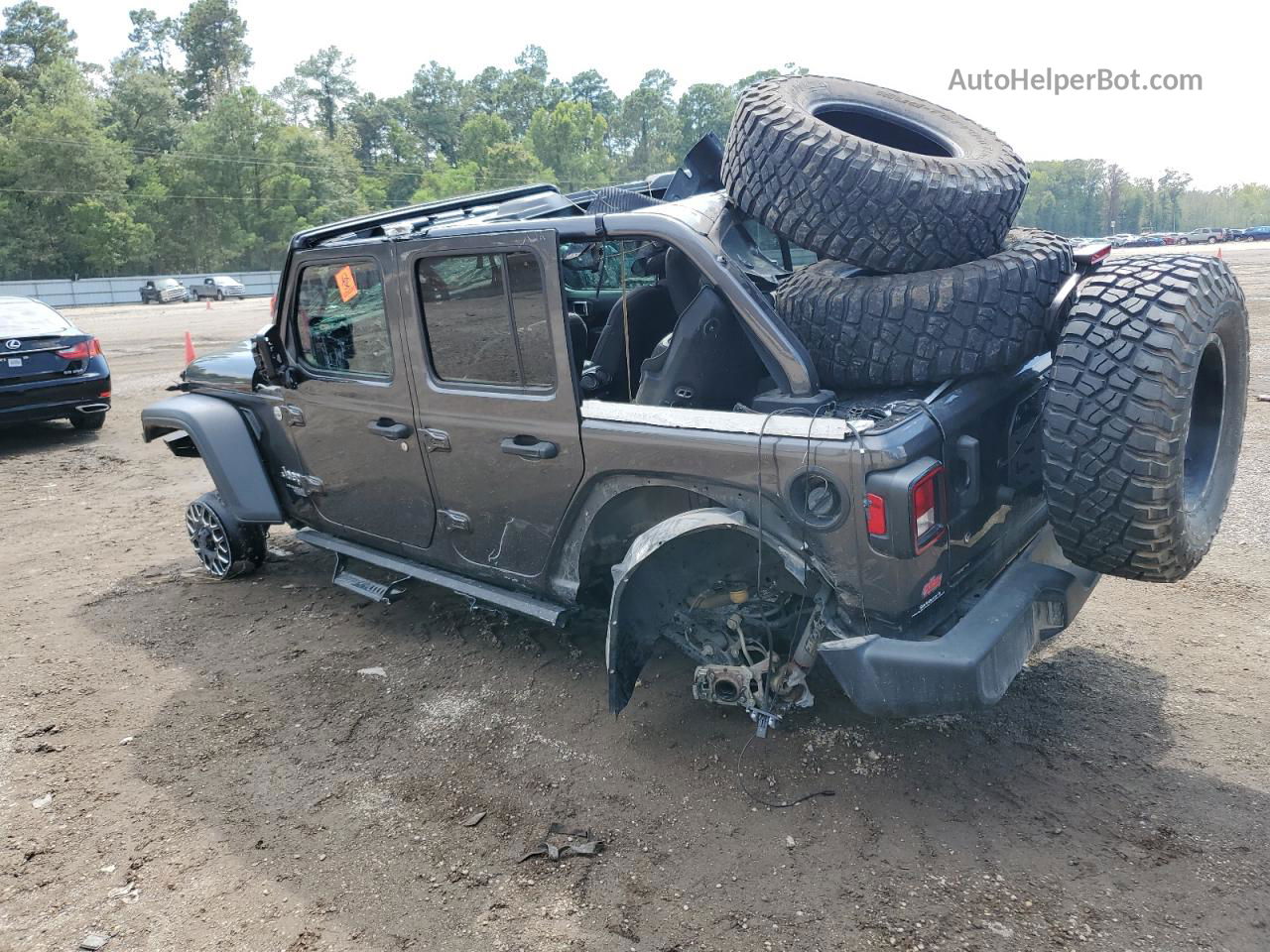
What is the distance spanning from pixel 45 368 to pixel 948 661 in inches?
376

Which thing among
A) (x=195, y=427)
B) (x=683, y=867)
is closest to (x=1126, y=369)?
(x=683, y=867)

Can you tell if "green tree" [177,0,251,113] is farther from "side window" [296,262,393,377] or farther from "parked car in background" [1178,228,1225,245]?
"side window" [296,262,393,377]

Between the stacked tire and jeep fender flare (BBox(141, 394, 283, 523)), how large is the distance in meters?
3.07

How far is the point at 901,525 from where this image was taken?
266 cm

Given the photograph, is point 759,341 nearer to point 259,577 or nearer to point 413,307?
point 413,307

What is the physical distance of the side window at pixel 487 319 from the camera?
351 centimetres

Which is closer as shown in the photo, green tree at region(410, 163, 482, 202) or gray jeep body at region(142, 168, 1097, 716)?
gray jeep body at region(142, 168, 1097, 716)

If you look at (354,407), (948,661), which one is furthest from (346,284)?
(948,661)

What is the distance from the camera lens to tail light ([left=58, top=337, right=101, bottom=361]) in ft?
30.7

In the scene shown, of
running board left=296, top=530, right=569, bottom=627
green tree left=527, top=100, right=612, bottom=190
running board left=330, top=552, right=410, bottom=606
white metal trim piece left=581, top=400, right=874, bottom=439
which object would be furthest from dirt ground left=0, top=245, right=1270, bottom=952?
green tree left=527, top=100, right=612, bottom=190

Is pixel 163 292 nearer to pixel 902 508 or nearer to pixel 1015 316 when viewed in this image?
pixel 1015 316

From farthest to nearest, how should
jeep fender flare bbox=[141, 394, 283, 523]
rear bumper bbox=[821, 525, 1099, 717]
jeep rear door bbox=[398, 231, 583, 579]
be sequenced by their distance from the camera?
jeep fender flare bbox=[141, 394, 283, 523]
jeep rear door bbox=[398, 231, 583, 579]
rear bumper bbox=[821, 525, 1099, 717]

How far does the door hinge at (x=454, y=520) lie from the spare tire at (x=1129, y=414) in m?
2.28

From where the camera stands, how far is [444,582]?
4.16 m
